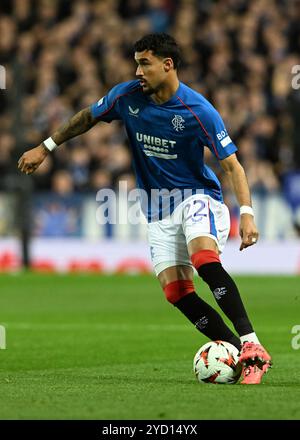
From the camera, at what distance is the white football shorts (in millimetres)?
8195

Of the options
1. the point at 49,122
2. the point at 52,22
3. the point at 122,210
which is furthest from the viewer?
the point at 52,22

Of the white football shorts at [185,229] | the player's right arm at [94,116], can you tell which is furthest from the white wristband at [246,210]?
the player's right arm at [94,116]

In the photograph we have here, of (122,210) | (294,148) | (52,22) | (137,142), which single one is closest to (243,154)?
(294,148)

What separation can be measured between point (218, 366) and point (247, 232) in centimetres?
91

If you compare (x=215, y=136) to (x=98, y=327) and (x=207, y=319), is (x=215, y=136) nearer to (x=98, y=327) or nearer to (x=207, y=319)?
(x=207, y=319)

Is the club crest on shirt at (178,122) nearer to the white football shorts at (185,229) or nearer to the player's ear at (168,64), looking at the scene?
the player's ear at (168,64)

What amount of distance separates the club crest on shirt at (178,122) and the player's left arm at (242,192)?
0.37 m

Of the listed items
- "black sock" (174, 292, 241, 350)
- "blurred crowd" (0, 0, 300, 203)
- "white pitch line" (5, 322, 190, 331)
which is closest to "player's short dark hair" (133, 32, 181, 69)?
"black sock" (174, 292, 241, 350)

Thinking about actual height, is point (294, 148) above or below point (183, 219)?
above

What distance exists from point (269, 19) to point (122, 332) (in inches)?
450

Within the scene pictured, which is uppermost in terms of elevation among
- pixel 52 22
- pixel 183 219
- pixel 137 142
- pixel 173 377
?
pixel 52 22

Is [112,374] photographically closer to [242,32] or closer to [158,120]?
[158,120]

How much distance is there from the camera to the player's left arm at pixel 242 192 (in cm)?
775

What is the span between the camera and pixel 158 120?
8336 millimetres
